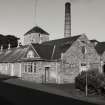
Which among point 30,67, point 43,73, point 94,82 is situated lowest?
point 94,82

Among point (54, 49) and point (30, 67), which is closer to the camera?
point (30, 67)

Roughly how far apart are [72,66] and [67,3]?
23.8 meters

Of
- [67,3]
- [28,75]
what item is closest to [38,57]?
[28,75]

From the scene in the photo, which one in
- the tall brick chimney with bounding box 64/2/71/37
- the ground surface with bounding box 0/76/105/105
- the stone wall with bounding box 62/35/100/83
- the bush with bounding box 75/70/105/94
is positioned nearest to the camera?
the ground surface with bounding box 0/76/105/105

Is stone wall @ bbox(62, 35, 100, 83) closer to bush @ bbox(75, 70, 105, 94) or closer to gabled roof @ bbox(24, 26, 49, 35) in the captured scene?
bush @ bbox(75, 70, 105, 94)

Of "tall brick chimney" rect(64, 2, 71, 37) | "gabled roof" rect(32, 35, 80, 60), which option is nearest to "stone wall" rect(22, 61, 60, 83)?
"gabled roof" rect(32, 35, 80, 60)

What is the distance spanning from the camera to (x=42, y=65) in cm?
3503

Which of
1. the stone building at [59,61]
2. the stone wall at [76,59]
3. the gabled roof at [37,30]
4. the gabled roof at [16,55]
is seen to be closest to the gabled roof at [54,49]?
the stone building at [59,61]

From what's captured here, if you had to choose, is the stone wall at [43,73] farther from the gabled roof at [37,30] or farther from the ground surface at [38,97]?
the gabled roof at [37,30]

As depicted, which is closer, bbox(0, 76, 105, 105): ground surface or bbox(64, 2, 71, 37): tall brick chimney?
Result: bbox(0, 76, 105, 105): ground surface

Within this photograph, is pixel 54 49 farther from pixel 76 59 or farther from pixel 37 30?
pixel 37 30

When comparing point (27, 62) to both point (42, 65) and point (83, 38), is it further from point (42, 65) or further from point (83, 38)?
point (83, 38)

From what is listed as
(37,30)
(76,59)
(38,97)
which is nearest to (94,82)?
(38,97)

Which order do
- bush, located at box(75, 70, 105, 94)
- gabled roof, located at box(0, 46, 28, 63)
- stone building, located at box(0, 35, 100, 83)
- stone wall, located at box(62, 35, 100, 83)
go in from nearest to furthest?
bush, located at box(75, 70, 105, 94) → stone building, located at box(0, 35, 100, 83) → stone wall, located at box(62, 35, 100, 83) → gabled roof, located at box(0, 46, 28, 63)
